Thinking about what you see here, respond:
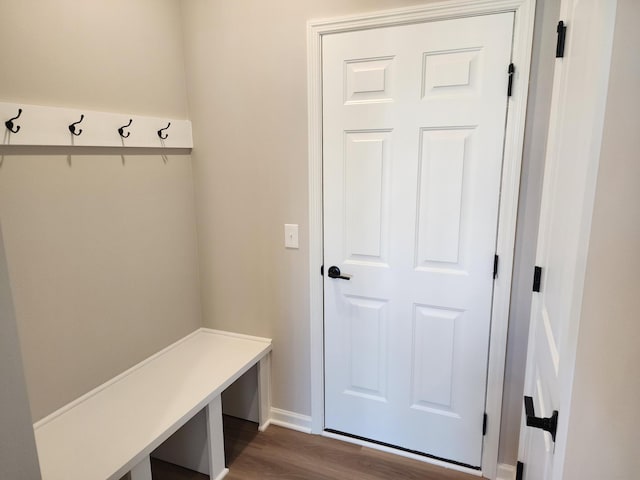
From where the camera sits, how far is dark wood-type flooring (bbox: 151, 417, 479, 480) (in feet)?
6.65

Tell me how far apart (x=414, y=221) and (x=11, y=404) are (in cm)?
159

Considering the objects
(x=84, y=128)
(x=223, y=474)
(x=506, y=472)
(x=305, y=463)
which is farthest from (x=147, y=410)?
(x=506, y=472)

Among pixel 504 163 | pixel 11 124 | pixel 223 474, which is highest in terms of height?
pixel 11 124

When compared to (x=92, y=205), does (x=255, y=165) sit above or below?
above

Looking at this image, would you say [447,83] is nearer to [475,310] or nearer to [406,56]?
[406,56]

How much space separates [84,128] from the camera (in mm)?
1710

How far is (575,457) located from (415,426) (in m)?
1.56

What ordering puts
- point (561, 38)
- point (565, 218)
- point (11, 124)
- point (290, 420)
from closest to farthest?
point (565, 218) < point (561, 38) < point (11, 124) < point (290, 420)

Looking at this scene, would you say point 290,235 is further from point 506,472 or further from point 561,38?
point 506,472

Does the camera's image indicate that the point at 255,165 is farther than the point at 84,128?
Yes

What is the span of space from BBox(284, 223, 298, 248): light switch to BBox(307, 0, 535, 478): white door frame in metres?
0.09

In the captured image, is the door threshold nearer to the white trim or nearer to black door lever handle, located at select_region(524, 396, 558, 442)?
the white trim

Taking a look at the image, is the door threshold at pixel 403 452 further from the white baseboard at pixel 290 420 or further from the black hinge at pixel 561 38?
the black hinge at pixel 561 38

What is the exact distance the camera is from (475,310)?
1.89 metres
